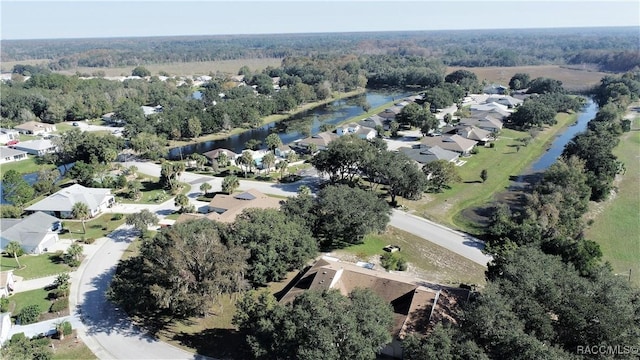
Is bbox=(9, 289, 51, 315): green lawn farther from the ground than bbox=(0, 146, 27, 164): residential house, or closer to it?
closer to it

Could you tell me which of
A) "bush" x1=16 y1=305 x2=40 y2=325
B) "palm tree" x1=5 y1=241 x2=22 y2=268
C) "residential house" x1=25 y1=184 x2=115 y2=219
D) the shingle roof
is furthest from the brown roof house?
the shingle roof

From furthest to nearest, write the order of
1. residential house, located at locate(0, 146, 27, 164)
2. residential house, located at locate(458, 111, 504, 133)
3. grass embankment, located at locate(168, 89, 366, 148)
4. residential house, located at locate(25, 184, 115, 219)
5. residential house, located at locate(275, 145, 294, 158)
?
grass embankment, located at locate(168, 89, 366, 148)
residential house, located at locate(458, 111, 504, 133)
residential house, located at locate(0, 146, 27, 164)
residential house, located at locate(275, 145, 294, 158)
residential house, located at locate(25, 184, 115, 219)

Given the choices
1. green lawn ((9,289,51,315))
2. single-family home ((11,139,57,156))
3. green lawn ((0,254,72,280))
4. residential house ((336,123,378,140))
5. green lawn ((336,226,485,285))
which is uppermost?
single-family home ((11,139,57,156))

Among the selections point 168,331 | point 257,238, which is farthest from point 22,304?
point 257,238

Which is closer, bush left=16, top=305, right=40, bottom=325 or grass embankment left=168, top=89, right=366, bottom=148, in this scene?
bush left=16, top=305, right=40, bottom=325

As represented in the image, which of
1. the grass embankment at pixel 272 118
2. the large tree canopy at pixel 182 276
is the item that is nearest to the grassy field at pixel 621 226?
the large tree canopy at pixel 182 276

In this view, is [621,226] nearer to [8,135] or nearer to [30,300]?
[30,300]

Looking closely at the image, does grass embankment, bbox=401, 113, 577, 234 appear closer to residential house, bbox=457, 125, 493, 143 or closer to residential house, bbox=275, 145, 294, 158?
residential house, bbox=457, 125, 493, 143

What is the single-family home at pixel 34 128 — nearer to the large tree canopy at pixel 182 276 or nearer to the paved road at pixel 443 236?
the large tree canopy at pixel 182 276
